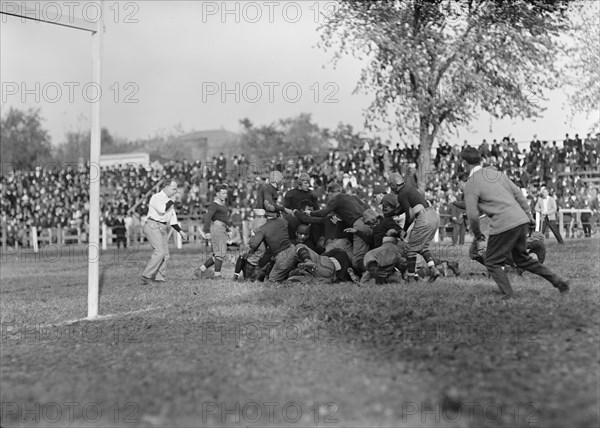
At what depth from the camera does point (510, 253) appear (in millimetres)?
10445

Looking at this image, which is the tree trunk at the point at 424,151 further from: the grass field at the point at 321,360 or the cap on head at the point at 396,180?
the grass field at the point at 321,360

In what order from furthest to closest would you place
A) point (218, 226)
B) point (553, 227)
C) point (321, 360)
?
point (553, 227), point (218, 226), point (321, 360)

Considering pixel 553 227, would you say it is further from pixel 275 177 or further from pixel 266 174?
pixel 266 174

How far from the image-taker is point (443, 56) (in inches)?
1313

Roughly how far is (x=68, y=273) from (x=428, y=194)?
1548 centimetres

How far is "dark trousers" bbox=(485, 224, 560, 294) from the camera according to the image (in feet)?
34.0

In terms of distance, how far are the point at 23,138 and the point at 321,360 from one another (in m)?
96.6

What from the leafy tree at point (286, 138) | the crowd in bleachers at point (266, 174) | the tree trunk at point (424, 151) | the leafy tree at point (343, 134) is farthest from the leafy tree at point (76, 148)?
the tree trunk at point (424, 151)

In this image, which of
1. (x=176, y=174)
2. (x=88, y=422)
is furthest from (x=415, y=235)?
(x=176, y=174)

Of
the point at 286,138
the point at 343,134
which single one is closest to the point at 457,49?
the point at 343,134

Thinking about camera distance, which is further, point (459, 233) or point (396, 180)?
point (459, 233)

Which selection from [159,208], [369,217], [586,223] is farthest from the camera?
[586,223]

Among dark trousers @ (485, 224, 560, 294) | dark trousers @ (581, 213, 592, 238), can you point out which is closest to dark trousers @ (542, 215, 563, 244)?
dark trousers @ (581, 213, 592, 238)

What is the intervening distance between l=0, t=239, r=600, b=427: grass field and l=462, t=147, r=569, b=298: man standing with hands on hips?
13.3 inches
